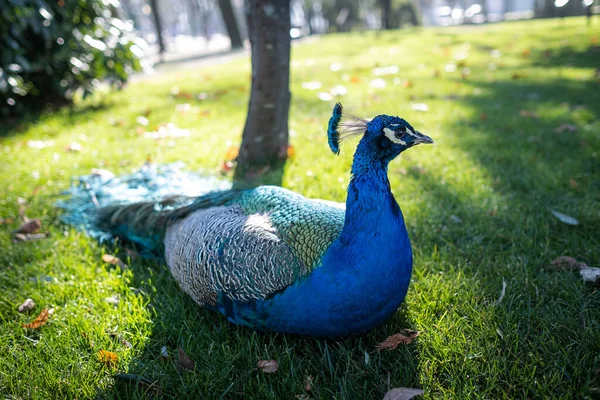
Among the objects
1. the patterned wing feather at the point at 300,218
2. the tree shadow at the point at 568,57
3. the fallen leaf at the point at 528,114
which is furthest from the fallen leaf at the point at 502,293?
the tree shadow at the point at 568,57

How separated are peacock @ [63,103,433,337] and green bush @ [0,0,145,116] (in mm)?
4407

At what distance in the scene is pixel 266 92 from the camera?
3.56 metres

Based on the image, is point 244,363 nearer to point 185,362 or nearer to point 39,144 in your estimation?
point 185,362

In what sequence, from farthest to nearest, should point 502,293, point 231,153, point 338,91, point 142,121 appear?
point 338,91 → point 142,121 → point 231,153 → point 502,293

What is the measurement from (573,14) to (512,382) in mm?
25561

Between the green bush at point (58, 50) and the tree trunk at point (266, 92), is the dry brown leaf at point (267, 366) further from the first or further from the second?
the green bush at point (58, 50)

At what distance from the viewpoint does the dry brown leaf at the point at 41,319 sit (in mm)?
2125

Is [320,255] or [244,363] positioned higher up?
[320,255]

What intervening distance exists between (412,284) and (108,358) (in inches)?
58.3

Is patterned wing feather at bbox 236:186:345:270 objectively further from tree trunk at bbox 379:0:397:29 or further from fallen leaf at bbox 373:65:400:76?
tree trunk at bbox 379:0:397:29

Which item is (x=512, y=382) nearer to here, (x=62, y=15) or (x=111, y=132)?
(x=111, y=132)

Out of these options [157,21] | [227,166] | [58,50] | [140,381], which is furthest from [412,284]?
[157,21]

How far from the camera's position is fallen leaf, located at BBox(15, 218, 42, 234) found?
302 cm

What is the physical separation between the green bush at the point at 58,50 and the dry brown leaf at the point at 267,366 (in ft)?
15.8
